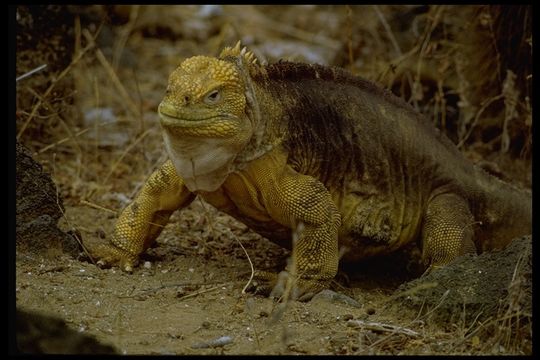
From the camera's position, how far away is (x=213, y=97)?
5875 millimetres

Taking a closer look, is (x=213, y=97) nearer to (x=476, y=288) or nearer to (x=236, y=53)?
(x=236, y=53)

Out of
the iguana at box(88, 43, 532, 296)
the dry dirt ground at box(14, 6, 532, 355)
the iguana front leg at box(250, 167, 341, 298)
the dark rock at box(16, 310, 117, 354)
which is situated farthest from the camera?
the iguana front leg at box(250, 167, 341, 298)

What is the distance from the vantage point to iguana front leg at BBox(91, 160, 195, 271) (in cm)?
661

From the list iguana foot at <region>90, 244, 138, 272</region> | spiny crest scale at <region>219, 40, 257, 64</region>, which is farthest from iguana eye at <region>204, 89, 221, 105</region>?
iguana foot at <region>90, 244, 138, 272</region>

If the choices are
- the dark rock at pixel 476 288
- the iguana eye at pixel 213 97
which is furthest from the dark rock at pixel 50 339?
the dark rock at pixel 476 288

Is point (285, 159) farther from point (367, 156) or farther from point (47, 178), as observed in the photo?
point (47, 178)

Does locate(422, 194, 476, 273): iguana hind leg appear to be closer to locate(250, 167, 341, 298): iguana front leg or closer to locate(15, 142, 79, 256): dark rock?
locate(250, 167, 341, 298): iguana front leg

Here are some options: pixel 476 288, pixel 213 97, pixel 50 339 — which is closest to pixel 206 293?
pixel 213 97

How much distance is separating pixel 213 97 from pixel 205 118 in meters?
0.18

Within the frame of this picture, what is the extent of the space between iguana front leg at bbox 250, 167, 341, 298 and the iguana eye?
703 mm

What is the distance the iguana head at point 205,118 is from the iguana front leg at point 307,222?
1.39 feet
